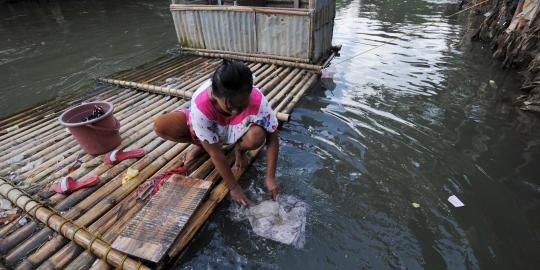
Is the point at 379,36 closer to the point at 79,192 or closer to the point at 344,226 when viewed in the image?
the point at 344,226

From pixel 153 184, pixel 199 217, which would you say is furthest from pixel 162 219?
pixel 153 184

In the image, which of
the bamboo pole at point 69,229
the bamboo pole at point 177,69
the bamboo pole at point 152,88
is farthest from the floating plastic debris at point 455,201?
the bamboo pole at point 177,69

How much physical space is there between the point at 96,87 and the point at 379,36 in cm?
735

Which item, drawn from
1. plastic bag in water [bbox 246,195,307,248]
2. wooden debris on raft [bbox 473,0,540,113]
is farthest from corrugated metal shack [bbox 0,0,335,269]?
wooden debris on raft [bbox 473,0,540,113]

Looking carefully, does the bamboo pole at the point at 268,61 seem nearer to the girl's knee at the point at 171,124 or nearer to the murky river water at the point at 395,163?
the murky river water at the point at 395,163

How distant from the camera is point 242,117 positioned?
2295mm

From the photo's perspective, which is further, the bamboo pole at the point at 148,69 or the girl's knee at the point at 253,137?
the bamboo pole at the point at 148,69

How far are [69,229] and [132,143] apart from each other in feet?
4.11

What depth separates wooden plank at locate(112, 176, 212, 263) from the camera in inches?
79.0

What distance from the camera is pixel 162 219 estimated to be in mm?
2230

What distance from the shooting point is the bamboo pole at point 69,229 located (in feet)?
6.49

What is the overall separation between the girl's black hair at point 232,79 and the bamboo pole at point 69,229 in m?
1.32

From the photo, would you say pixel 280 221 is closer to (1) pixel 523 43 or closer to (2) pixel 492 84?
(2) pixel 492 84

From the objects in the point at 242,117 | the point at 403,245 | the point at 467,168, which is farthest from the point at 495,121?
the point at 242,117
